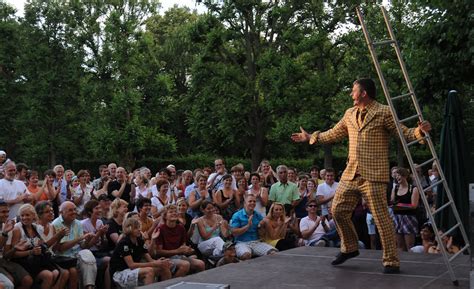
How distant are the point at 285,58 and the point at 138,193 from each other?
51.7 ft

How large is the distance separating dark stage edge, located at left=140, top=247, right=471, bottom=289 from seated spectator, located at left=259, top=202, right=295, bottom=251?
74.8 inches

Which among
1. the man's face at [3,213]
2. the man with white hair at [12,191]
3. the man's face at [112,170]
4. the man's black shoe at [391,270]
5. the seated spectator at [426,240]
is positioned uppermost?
the man's face at [112,170]

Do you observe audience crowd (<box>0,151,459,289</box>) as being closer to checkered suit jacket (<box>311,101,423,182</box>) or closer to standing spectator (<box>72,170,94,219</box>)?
standing spectator (<box>72,170,94,219</box>)

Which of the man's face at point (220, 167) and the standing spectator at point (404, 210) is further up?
the man's face at point (220, 167)

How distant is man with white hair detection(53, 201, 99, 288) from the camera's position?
27.2 feet

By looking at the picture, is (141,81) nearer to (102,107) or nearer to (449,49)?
(102,107)

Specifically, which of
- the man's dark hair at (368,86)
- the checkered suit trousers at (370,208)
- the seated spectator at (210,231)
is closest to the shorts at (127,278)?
the seated spectator at (210,231)

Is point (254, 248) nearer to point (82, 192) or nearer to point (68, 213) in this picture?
point (68, 213)

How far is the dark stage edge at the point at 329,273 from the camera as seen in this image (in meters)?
6.20

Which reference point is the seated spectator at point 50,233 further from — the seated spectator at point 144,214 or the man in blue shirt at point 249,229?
the man in blue shirt at point 249,229

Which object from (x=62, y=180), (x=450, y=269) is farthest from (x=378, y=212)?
(x=62, y=180)

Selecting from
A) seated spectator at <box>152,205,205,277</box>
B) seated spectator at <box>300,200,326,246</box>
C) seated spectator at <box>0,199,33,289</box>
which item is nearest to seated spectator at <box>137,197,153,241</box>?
seated spectator at <box>152,205,205,277</box>

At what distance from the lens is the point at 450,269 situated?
6125mm

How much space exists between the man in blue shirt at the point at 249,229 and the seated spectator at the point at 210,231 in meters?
0.20
